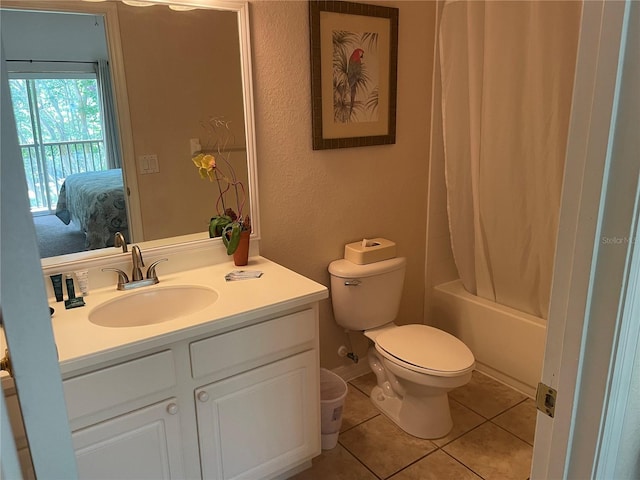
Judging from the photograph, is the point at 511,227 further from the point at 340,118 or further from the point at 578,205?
the point at 578,205

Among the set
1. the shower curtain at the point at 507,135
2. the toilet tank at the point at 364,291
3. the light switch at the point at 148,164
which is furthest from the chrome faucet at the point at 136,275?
the shower curtain at the point at 507,135

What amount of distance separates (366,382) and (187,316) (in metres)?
1.43

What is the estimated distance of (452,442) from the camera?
2.25 m

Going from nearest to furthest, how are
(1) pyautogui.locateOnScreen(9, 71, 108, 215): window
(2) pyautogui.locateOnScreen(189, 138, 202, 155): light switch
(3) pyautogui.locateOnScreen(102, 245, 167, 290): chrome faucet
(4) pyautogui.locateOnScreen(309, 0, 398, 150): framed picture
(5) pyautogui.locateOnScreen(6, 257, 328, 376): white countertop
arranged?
(5) pyautogui.locateOnScreen(6, 257, 328, 376): white countertop < (1) pyautogui.locateOnScreen(9, 71, 108, 215): window < (3) pyautogui.locateOnScreen(102, 245, 167, 290): chrome faucet < (2) pyautogui.locateOnScreen(189, 138, 202, 155): light switch < (4) pyautogui.locateOnScreen(309, 0, 398, 150): framed picture

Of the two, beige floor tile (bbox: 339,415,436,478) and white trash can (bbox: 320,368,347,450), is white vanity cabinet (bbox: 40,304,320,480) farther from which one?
beige floor tile (bbox: 339,415,436,478)

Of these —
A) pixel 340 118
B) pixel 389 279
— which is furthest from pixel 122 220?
pixel 389 279

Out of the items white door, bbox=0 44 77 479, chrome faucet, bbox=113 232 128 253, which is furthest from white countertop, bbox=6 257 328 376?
white door, bbox=0 44 77 479

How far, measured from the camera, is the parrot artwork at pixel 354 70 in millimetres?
2359

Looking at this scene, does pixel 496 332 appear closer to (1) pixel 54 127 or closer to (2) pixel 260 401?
(2) pixel 260 401

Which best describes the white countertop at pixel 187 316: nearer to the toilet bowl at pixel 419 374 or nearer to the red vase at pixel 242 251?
the red vase at pixel 242 251

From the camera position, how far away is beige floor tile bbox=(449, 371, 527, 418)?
2498 mm

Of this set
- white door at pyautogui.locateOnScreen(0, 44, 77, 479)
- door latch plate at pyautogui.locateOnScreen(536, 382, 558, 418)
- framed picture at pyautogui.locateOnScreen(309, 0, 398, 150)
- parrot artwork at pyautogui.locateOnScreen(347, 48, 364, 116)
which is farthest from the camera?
parrot artwork at pyautogui.locateOnScreen(347, 48, 364, 116)

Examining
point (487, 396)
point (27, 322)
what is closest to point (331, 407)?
point (487, 396)

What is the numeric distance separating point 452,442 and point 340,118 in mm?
1595
